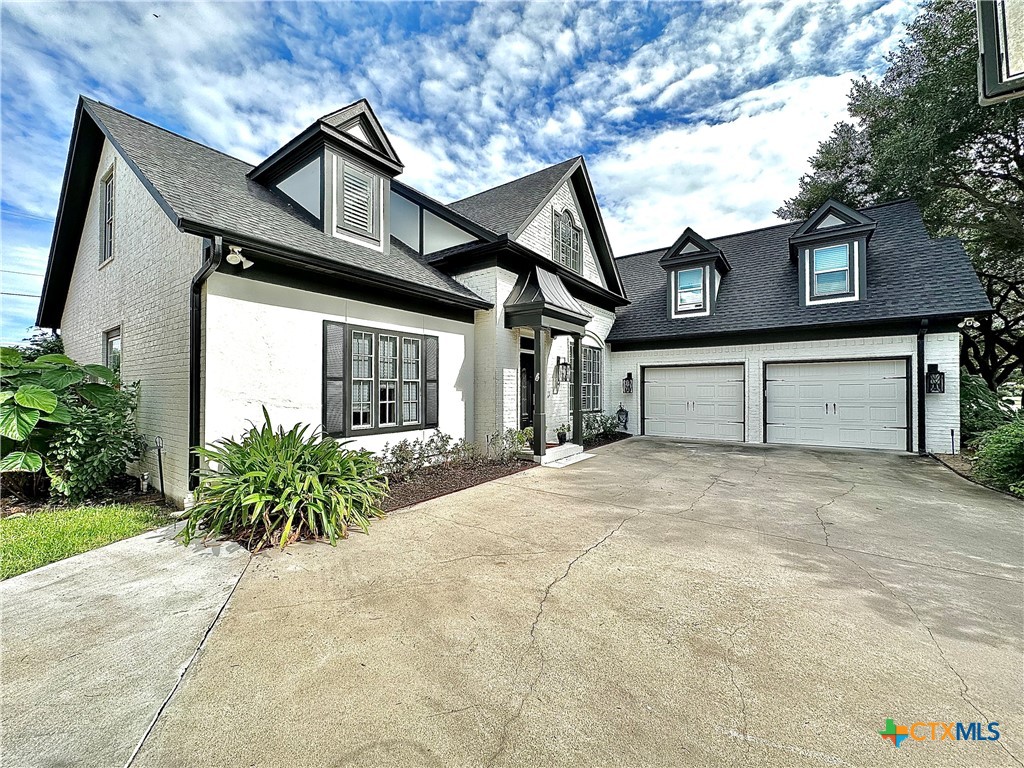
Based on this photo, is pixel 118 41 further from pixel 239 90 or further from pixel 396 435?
pixel 396 435

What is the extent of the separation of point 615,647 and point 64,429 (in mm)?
7903

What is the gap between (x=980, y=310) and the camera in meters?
8.86

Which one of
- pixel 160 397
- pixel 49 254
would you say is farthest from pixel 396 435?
pixel 49 254

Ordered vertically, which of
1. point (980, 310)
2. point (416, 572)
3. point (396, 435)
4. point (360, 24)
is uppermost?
point (360, 24)

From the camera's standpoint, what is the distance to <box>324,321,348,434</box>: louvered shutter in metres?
6.34

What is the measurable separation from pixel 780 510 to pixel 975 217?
15.2 meters

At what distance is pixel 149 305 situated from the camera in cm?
647

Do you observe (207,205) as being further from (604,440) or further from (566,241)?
(604,440)

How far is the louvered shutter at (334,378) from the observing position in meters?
6.34

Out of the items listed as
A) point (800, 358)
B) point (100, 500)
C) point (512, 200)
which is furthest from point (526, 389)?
point (100, 500)

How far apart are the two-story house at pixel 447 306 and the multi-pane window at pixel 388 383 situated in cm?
4

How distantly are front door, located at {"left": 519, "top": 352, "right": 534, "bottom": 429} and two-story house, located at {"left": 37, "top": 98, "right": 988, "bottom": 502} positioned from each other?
0.18 ft

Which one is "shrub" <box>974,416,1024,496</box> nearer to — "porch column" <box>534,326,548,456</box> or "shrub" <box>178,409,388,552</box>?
"porch column" <box>534,326,548,456</box>

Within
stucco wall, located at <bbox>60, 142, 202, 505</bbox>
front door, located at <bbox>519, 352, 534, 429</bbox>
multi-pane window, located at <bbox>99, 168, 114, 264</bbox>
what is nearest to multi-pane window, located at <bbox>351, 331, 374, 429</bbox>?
stucco wall, located at <bbox>60, 142, 202, 505</bbox>
